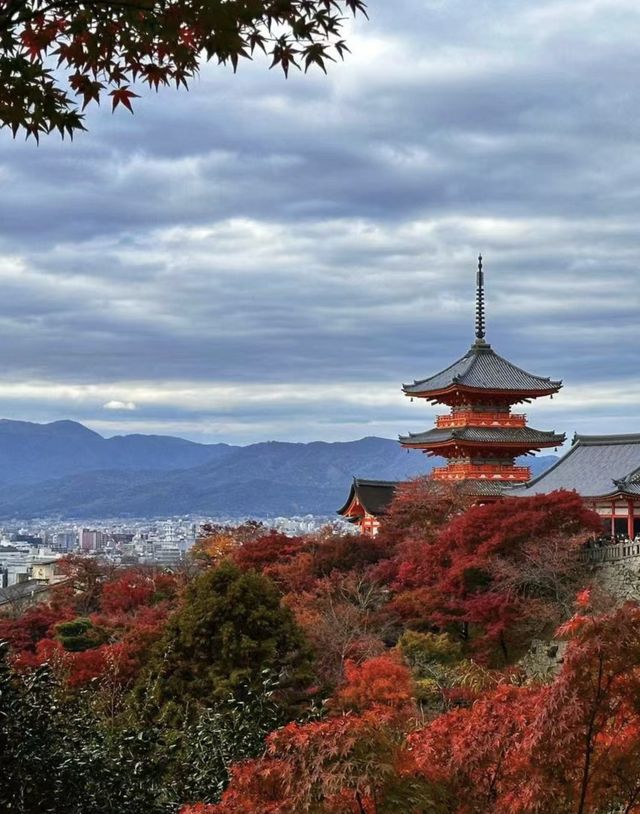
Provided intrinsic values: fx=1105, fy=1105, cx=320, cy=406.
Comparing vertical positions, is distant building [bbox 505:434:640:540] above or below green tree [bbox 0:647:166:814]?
above

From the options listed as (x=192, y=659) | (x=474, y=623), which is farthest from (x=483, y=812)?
(x=474, y=623)

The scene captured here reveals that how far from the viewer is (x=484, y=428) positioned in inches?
1248

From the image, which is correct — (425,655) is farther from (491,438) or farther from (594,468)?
(491,438)

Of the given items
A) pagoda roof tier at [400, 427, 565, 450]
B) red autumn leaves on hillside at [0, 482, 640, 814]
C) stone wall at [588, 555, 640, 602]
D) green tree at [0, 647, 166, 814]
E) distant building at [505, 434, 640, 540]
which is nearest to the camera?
red autumn leaves on hillside at [0, 482, 640, 814]

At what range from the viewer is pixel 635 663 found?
680 cm

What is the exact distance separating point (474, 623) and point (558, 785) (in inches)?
586

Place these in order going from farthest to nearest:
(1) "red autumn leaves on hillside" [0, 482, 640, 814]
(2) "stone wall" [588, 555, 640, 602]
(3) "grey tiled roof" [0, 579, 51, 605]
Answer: (3) "grey tiled roof" [0, 579, 51, 605] → (2) "stone wall" [588, 555, 640, 602] → (1) "red autumn leaves on hillside" [0, 482, 640, 814]

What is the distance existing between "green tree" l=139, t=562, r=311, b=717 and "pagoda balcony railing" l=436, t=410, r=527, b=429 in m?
16.5

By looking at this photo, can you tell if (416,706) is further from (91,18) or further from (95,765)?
(91,18)

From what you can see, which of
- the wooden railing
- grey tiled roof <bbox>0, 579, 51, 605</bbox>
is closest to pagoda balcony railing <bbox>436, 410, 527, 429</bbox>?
the wooden railing

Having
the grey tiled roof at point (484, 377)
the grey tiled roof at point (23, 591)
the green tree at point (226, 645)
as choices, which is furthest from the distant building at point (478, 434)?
the green tree at point (226, 645)

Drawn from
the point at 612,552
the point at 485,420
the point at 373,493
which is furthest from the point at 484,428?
the point at 612,552

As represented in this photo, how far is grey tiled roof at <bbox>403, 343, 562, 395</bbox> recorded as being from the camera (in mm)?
31891

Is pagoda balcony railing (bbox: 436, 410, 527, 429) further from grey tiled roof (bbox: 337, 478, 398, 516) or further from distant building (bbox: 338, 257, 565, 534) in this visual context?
grey tiled roof (bbox: 337, 478, 398, 516)
